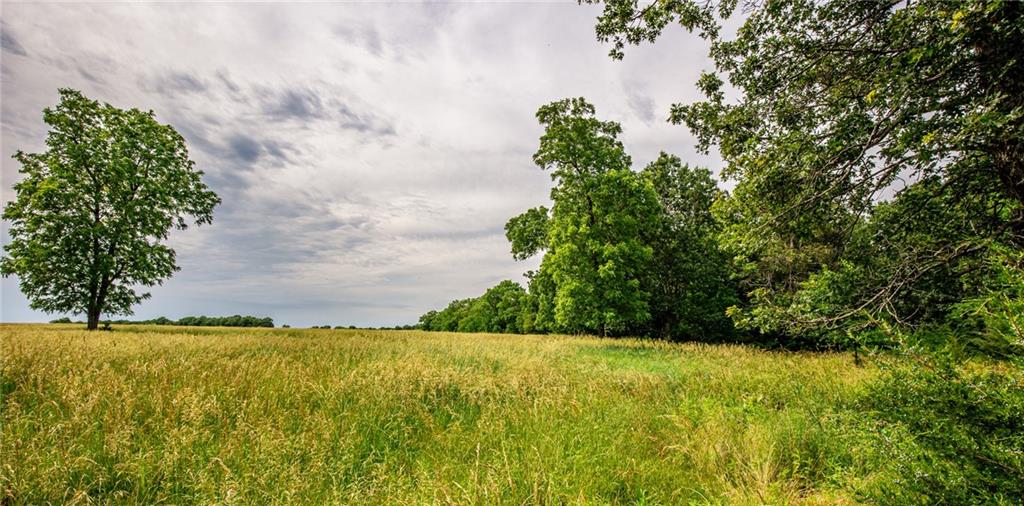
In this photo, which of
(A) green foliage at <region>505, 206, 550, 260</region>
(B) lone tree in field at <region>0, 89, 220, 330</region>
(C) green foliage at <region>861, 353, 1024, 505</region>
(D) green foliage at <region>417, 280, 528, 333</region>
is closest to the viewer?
(C) green foliage at <region>861, 353, 1024, 505</region>

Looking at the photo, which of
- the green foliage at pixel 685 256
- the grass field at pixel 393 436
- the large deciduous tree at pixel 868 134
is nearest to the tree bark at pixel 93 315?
the grass field at pixel 393 436

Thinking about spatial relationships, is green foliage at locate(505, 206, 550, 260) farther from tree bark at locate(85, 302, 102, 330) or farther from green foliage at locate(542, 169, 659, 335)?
tree bark at locate(85, 302, 102, 330)

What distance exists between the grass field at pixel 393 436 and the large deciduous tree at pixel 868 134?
2.05 metres

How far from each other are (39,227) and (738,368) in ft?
95.2

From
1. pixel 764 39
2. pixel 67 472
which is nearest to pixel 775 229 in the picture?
pixel 764 39

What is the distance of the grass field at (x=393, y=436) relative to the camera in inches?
124

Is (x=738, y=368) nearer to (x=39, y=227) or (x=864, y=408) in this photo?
(x=864, y=408)

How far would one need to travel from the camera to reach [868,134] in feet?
16.5

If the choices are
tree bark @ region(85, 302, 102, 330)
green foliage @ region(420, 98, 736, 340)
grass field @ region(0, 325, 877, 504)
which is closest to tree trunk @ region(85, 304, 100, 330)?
tree bark @ region(85, 302, 102, 330)

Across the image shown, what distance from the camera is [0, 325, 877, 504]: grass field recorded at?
3156mm

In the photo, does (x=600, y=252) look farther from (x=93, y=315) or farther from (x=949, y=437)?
(x=93, y=315)

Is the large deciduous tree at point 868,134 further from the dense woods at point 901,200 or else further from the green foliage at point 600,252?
the green foliage at point 600,252

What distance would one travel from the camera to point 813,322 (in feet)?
17.1

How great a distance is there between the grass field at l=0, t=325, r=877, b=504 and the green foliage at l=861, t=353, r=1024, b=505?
0.56 meters
